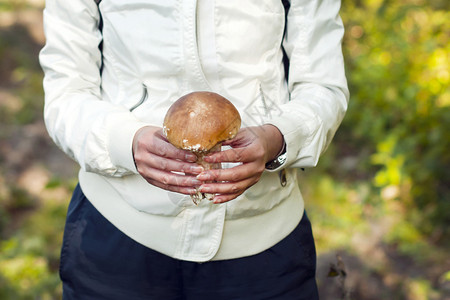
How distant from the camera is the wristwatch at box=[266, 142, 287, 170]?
133cm

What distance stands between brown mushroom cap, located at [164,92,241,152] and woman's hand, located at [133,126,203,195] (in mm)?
24

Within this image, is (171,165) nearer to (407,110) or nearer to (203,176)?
(203,176)

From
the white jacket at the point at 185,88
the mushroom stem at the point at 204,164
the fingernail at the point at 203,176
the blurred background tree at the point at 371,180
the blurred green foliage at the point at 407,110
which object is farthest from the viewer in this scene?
the blurred green foliage at the point at 407,110

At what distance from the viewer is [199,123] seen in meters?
1.22

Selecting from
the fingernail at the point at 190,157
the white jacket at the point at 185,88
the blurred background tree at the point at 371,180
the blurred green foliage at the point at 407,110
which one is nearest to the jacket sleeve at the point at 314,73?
the white jacket at the point at 185,88

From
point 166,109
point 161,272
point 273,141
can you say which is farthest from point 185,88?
point 161,272

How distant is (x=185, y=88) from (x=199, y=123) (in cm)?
21

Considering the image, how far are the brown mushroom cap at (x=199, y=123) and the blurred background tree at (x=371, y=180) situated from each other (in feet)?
7.13

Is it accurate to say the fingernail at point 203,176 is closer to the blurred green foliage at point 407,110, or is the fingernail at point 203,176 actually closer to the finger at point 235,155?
the finger at point 235,155

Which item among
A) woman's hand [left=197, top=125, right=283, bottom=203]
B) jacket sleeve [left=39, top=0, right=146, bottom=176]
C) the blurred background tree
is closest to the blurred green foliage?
the blurred background tree

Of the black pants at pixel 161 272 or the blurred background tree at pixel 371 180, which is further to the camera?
the blurred background tree at pixel 371 180

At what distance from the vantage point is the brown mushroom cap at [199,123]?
120 centimetres

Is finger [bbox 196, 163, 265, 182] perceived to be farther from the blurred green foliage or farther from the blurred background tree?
the blurred green foliage

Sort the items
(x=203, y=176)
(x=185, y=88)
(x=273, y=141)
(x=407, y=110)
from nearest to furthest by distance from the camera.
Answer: (x=203, y=176)
(x=273, y=141)
(x=185, y=88)
(x=407, y=110)
